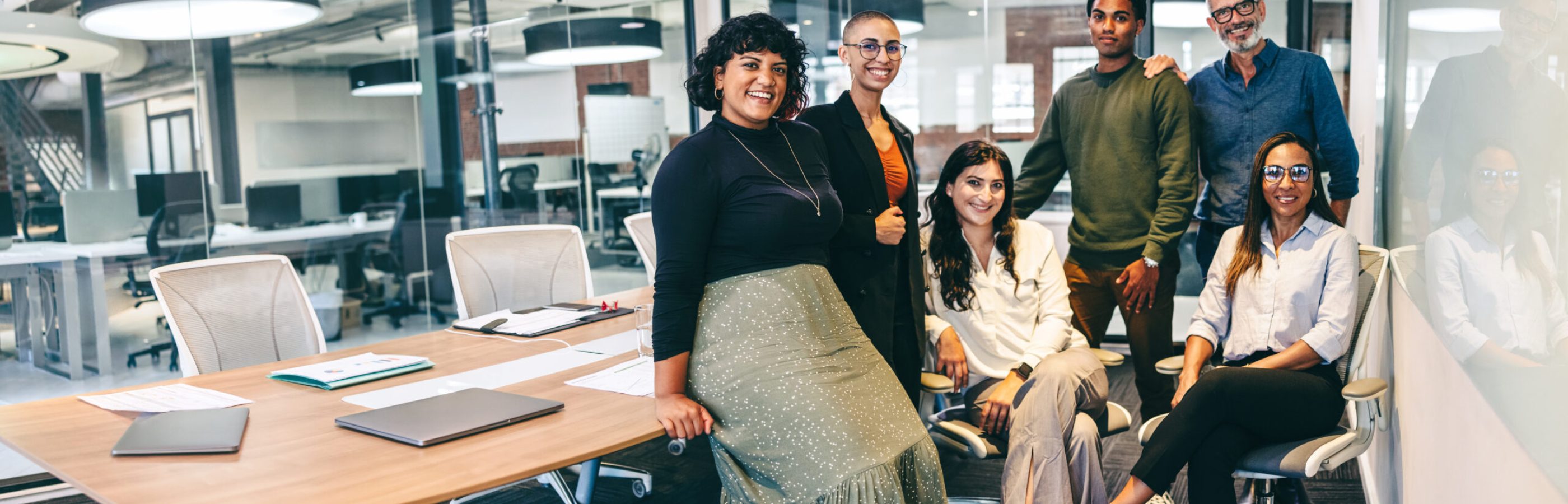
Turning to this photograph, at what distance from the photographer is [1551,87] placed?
3.54 feet

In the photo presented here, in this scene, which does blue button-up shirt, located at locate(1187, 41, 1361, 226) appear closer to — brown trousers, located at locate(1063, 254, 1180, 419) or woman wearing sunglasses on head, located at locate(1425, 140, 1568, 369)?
brown trousers, located at locate(1063, 254, 1180, 419)

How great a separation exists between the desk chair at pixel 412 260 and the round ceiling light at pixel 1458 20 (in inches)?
200

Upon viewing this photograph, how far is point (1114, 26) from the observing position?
2943 mm

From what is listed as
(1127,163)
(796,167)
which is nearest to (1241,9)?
(1127,163)

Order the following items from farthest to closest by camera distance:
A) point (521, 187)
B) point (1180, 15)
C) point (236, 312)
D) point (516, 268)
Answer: point (521, 187)
point (1180, 15)
point (516, 268)
point (236, 312)

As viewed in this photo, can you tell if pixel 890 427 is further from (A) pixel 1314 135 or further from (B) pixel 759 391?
(A) pixel 1314 135

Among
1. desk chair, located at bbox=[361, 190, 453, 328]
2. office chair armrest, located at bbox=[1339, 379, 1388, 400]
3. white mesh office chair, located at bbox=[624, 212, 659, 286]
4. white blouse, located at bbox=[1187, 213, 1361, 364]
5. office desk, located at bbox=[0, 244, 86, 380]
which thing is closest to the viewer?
office chair armrest, located at bbox=[1339, 379, 1388, 400]

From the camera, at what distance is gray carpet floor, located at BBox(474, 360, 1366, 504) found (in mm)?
3410

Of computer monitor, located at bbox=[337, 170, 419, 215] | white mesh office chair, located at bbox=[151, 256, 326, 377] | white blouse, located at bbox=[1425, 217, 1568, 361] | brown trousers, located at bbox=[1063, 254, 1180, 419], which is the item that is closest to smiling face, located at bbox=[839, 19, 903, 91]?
brown trousers, located at bbox=[1063, 254, 1180, 419]

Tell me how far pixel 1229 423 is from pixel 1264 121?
0.97m

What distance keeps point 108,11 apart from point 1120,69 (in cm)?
413

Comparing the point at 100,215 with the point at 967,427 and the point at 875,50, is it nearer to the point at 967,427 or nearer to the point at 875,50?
the point at 875,50

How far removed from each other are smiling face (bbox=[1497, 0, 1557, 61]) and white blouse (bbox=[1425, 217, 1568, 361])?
0.70ft

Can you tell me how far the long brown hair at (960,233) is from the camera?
113 inches
